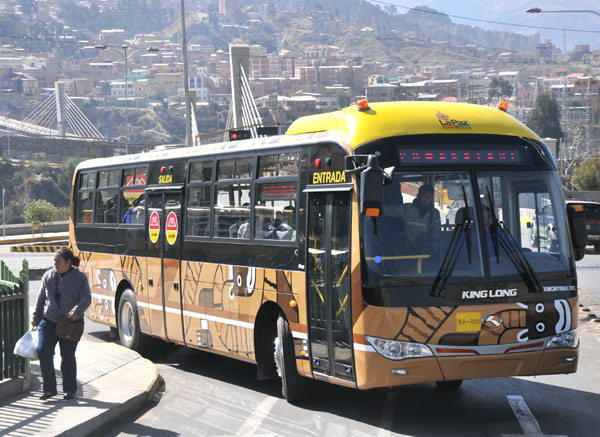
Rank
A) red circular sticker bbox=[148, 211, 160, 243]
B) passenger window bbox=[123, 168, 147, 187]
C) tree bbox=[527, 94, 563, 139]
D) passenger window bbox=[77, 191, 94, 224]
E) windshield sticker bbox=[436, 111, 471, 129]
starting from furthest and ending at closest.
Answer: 1. tree bbox=[527, 94, 563, 139]
2. passenger window bbox=[77, 191, 94, 224]
3. passenger window bbox=[123, 168, 147, 187]
4. red circular sticker bbox=[148, 211, 160, 243]
5. windshield sticker bbox=[436, 111, 471, 129]

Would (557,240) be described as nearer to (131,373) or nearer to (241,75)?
(131,373)

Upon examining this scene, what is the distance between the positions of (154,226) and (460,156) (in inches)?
209

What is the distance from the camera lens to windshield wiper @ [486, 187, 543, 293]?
30.4ft

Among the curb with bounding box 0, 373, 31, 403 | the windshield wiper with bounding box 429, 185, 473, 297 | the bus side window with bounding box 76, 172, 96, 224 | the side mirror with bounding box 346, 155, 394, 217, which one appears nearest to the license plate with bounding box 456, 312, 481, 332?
the windshield wiper with bounding box 429, 185, 473, 297

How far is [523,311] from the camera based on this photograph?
30.2ft

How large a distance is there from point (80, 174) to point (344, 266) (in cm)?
828

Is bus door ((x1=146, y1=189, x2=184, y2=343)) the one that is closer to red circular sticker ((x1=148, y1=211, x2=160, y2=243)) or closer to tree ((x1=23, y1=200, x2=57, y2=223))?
red circular sticker ((x1=148, y1=211, x2=160, y2=243))

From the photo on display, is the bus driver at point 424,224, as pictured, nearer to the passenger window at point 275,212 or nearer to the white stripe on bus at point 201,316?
the passenger window at point 275,212

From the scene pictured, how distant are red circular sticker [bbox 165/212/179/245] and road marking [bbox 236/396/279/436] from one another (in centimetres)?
289

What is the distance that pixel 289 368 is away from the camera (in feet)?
34.1

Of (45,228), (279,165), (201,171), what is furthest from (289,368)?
(45,228)

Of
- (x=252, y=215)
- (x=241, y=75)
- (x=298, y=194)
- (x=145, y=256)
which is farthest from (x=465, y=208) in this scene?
(x=241, y=75)

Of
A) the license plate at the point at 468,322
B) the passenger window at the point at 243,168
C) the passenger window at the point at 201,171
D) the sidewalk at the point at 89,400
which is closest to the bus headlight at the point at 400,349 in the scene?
the license plate at the point at 468,322

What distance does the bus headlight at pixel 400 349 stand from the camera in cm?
901
